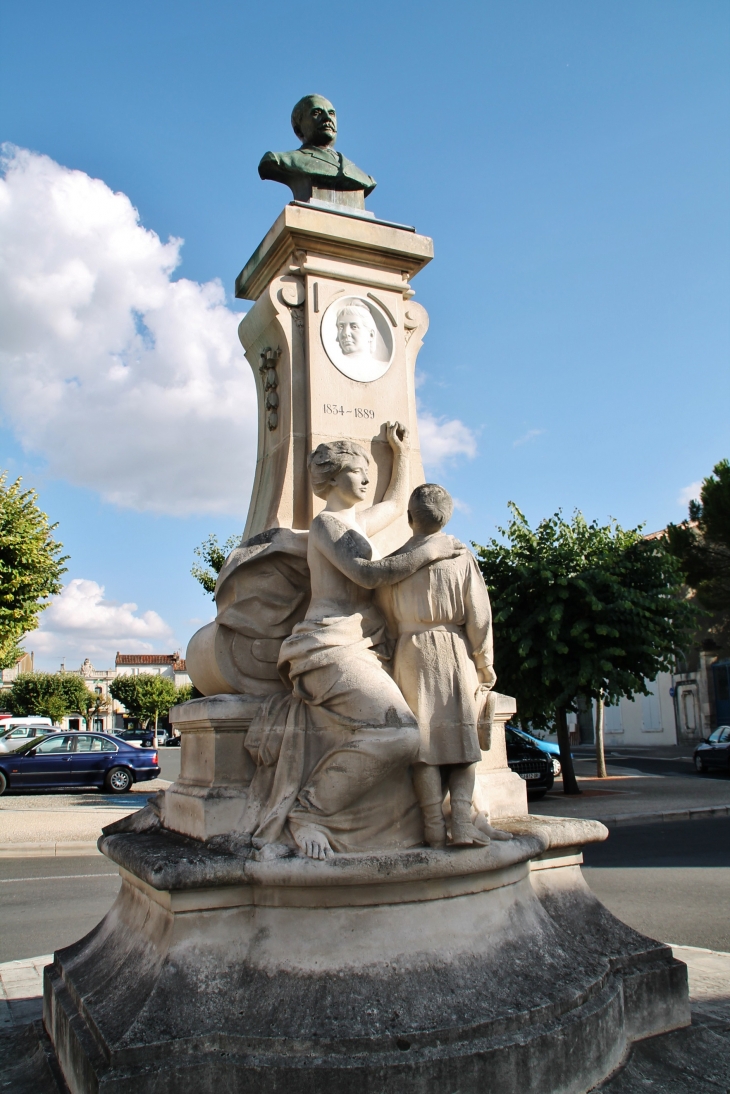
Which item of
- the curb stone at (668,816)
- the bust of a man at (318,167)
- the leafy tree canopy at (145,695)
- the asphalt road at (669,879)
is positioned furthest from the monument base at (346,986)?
the leafy tree canopy at (145,695)

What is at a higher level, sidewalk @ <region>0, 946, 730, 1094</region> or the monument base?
the monument base

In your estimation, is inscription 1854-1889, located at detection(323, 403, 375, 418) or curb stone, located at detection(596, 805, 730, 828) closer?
inscription 1854-1889, located at detection(323, 403, 375, 418)

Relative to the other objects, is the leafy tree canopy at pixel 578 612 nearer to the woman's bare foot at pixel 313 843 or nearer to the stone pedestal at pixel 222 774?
the stone pedestal at pixel 222 774

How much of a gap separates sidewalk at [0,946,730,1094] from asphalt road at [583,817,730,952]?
5.09ft

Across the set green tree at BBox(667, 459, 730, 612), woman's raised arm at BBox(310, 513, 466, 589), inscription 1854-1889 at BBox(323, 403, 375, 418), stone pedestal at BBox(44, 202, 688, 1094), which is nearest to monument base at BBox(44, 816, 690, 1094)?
stone pedestal at BBox(44, 202, 688, 1094)

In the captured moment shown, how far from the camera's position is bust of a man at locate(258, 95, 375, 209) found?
4977mm

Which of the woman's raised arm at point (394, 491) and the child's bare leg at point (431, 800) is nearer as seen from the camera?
the child's bare leg at point (431, 800)

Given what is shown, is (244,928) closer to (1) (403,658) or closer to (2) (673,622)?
(1) (403,658)

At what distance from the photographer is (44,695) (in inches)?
2083

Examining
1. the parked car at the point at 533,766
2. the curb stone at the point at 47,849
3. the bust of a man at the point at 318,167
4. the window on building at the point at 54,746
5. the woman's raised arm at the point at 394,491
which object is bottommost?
the curb stone at the point at 47,849

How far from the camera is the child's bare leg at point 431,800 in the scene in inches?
126

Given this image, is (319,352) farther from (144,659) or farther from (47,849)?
(144,659)

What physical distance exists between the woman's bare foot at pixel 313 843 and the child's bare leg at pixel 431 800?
40 centimetres

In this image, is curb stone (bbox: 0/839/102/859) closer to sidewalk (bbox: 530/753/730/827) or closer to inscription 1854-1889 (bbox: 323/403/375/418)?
sidewalk (bbox: 530/753/730/827)
